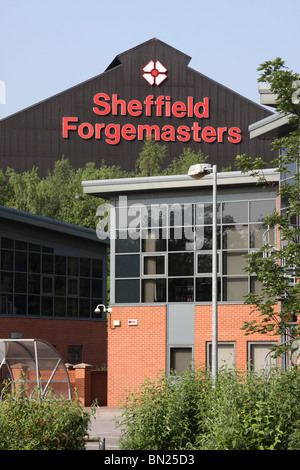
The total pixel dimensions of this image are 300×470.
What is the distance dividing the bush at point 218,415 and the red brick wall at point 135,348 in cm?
1891

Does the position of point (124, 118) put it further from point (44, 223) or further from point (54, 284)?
point (44, 223)

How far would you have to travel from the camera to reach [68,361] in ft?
157

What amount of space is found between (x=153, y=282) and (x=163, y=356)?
2.90 meters

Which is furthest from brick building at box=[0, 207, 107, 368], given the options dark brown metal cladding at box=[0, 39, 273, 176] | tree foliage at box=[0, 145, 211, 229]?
dark brown metal cladding at box=[0, 39, 273, 176]

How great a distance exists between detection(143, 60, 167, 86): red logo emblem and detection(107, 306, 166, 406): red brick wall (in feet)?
147

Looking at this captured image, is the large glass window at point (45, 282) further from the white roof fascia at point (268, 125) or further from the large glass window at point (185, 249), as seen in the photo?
the white roof fascia at point (268, 125)

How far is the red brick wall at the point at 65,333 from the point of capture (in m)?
43.7

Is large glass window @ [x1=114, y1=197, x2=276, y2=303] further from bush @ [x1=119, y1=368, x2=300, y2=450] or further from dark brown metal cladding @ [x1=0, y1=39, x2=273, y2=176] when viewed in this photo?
dark brown metal cladding @ [x1=0, y1=39, x2=273, y2=176]

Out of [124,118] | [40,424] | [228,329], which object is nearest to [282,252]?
[40,424]

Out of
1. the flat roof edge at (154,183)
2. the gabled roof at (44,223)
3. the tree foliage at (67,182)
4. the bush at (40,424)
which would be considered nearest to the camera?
the bush at (40,424)

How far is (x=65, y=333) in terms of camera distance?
47406 millimetres

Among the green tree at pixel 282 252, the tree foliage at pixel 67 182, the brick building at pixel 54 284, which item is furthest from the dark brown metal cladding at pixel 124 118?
the green tree at pixel 282 252

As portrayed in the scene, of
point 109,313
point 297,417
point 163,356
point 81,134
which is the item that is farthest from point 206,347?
point 81,134

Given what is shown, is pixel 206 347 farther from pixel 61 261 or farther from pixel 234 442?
pixel 234 442
